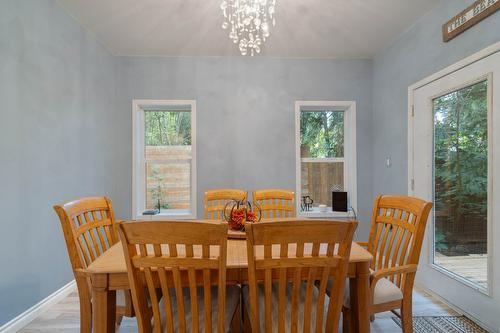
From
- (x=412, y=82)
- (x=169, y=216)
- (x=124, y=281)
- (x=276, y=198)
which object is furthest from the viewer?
(x=169, y=216)

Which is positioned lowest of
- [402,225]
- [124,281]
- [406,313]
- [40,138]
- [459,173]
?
[406,313]

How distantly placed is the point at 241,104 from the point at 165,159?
126cm

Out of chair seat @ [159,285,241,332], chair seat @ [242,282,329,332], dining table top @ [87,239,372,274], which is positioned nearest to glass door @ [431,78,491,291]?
dining table top @ [87,239,372,274]

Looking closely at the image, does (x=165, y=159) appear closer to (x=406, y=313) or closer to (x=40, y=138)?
(x=40, y=138)

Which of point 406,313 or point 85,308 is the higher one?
point 85,308

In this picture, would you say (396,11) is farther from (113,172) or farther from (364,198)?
(113,172)

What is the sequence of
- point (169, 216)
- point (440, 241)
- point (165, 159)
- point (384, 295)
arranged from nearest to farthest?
point (384, 295), point (440, 241), point (169, 216), point (165, 159)

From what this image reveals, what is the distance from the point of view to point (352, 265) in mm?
1258

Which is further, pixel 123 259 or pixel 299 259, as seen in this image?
pixel 123 259

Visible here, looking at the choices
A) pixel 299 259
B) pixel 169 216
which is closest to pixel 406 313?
pixel 299 259

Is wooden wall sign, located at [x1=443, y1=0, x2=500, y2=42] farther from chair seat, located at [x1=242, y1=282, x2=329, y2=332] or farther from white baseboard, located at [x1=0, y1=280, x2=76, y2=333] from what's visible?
white baseboard, located at [x1=0, y1=280, x2=76, y2=333]

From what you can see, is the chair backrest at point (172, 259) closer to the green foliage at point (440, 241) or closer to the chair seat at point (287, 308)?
the chair seat at point (287, 308)

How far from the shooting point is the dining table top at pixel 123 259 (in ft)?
3.80

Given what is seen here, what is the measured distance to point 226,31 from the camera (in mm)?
2791
